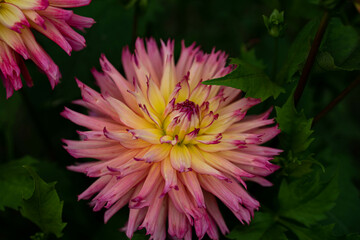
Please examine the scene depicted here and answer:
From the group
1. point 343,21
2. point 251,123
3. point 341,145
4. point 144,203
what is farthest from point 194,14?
point 144,203

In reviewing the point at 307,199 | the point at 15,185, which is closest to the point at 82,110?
the point at 15,185

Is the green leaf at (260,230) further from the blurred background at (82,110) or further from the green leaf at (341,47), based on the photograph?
the green leaf at (341,47)

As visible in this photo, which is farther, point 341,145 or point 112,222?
point 341,145

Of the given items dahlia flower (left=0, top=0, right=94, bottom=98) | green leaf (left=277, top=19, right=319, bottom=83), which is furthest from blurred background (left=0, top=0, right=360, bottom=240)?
dahlia flower (left=0, top=0, right=94, bottom=98)

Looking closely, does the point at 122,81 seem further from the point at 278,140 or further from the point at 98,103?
the point at 278,140

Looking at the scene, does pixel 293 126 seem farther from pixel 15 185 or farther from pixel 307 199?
pixel 15 185
